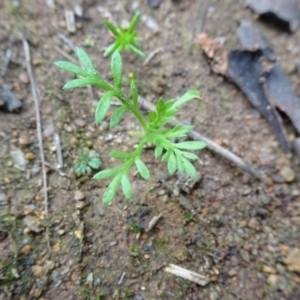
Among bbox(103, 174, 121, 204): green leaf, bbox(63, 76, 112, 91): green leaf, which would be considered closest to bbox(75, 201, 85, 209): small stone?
bbox(103, 174, 121, 204): green leaf

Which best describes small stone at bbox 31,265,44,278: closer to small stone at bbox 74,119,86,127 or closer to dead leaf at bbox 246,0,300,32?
small stone at bbox 74,119,86,127

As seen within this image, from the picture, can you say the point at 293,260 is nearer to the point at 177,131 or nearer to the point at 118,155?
the point at 177,131

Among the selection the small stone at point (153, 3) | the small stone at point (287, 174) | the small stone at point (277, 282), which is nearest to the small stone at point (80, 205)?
the small stone at point (277, 282)

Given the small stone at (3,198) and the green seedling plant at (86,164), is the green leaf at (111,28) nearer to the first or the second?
the green seedling plant at (86,164)

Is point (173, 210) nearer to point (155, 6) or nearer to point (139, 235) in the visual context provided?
point (139, 235)

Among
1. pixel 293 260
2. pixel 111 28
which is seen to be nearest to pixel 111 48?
pixel 111 28

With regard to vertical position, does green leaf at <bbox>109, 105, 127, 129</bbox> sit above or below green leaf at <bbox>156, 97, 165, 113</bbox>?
below

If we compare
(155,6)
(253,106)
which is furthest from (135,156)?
(155,6)
